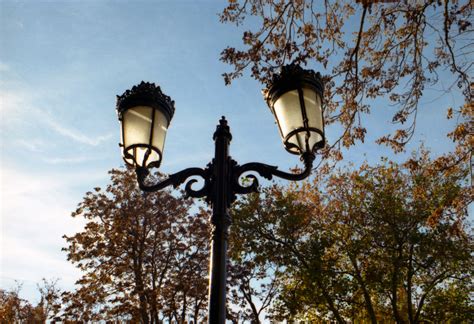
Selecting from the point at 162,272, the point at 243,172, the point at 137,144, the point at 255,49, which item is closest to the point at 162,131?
the point at 137,144

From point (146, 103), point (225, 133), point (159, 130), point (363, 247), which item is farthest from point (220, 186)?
point (363, 247)

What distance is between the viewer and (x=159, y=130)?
10.9ft

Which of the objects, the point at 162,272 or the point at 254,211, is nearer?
the point at 162,272

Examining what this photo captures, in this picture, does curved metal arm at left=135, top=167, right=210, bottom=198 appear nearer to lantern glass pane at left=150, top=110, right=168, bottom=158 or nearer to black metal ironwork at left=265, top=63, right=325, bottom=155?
lantern glass pane at left=150, top=110, right=168, bottom=158

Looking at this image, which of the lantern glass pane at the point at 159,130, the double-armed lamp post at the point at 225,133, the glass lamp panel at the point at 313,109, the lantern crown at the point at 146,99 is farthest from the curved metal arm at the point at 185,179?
the glass lamp panel at the point at 313,109

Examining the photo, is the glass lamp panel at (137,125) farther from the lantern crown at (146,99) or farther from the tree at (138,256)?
the tree at (138,256)

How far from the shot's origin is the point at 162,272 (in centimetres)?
1816

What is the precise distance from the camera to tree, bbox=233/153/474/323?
55.0 ft

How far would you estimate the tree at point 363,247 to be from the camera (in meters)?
16.8

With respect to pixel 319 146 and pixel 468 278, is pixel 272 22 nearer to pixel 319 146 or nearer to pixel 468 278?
pixel 319 146

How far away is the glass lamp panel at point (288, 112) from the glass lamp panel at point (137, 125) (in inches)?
42.9

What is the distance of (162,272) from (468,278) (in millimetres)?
13646

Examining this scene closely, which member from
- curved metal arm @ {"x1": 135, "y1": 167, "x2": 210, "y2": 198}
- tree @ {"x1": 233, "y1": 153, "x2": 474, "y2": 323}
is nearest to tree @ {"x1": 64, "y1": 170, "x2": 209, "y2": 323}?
tree @ {"x1": 233, "y1": 153, "x2": 474, "y2": 323}

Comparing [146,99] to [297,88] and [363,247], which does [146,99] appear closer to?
[297,88]
